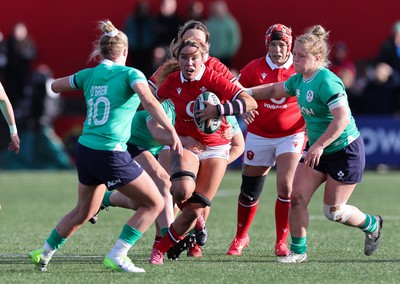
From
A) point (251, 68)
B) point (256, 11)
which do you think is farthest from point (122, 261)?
point (256, 11)

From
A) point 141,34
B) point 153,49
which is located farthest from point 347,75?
point 141,34

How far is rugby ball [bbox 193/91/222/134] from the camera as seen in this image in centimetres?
806

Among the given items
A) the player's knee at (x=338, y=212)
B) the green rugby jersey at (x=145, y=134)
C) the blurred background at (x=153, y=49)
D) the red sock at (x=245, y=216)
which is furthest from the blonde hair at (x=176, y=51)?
the blurred background at (x=153, y=49)

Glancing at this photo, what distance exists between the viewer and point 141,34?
817 inches

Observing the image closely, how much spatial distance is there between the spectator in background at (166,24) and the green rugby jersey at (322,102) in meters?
12.1

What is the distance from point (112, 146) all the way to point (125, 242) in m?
0.73

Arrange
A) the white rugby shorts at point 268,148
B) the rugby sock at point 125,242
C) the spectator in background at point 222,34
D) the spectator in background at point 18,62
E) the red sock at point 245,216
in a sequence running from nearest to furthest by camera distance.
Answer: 1. the rugby sock at point 125,242
2. the white rugby shorts at point 268,148
3. the red sock at point 245,216
4. the spectator in background at point 222,34
5. the spectator in background at point 18,62

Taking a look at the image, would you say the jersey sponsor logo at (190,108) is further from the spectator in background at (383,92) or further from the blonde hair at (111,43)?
the spectator in background at (383,92)

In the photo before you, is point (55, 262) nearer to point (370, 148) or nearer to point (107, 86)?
point (107, 86)

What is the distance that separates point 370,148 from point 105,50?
11.8m

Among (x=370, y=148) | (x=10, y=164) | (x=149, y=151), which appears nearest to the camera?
(x=149, y=151)

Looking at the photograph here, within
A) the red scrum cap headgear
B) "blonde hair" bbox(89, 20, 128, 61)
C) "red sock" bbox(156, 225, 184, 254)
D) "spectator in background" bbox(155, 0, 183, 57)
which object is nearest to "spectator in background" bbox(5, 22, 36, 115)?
"spectator in background" bbox(155, 0, 183, 57)

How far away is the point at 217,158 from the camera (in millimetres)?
8516

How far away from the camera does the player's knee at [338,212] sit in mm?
8320
